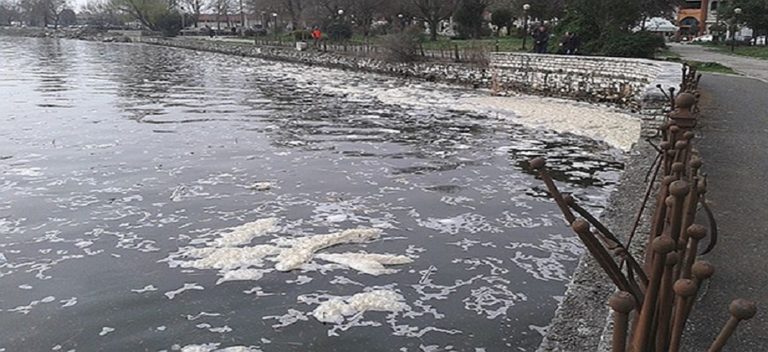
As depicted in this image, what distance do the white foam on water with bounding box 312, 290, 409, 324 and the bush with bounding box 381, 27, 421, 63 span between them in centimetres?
2752

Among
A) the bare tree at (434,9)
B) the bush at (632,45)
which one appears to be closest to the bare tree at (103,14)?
the bare tree at (434,9)

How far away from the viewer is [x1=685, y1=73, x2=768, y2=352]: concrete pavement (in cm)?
330

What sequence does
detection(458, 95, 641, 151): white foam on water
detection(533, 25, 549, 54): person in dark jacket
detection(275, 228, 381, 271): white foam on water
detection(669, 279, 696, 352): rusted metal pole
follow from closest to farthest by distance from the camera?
detection(669, 279, 696, 352): rusted metal pole < detection(275, 228, 381, 271): white foam on water < detection(458, 95, 641, 151): white foam on water < detection(533, 25, 549, 54): person in dark jacket

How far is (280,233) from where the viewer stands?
310 inches

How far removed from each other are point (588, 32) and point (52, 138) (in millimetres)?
23153

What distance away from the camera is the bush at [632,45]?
2703 cm

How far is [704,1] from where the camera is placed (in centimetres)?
8056

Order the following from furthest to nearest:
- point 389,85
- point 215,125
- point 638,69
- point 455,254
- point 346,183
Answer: point 389,85 < point 638,69 < point 215,125 < point 346,183 < point 455,254

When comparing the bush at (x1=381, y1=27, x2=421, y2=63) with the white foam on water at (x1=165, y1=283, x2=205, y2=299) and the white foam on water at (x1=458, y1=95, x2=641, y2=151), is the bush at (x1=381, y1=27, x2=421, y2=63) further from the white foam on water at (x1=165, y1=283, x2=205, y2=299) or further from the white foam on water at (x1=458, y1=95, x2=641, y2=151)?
the white foam on water at (x1=165, y1=283, x2=205, y2=299)

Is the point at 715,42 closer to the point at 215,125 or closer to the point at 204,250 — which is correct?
the point at 215,125

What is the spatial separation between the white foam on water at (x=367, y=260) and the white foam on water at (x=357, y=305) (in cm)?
57

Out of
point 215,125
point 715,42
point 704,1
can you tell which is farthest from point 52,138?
point 704,1

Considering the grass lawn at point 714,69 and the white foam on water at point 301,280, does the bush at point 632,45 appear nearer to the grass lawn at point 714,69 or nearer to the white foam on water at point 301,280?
the grass lawn at point 714,69

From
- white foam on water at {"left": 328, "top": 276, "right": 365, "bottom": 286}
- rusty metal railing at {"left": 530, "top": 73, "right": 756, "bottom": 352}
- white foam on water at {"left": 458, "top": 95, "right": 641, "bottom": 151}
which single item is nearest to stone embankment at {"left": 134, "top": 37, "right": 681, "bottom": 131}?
white foam on water at {"left": 458, "top": 95, "right": 641, "bottom": 151}
